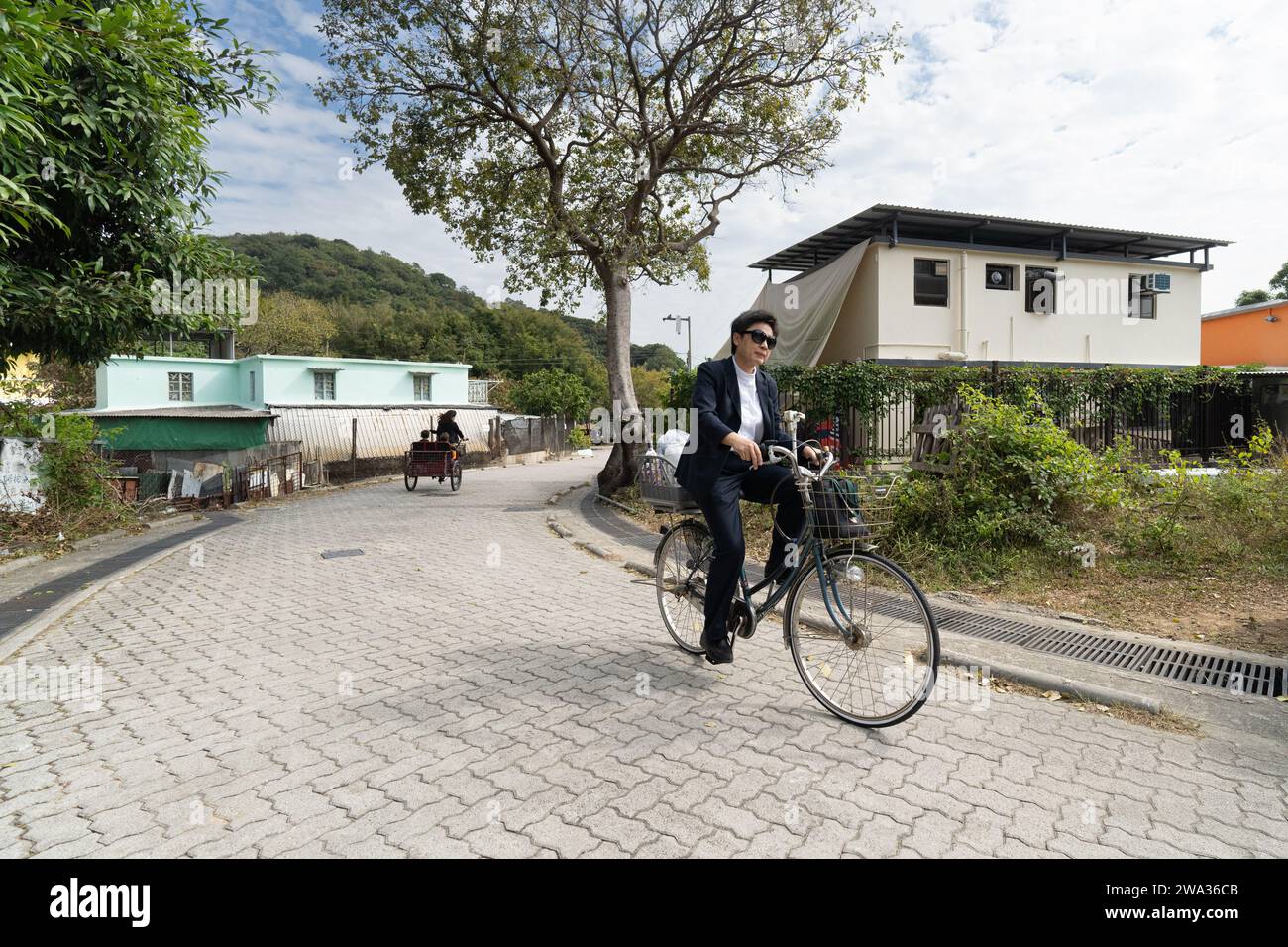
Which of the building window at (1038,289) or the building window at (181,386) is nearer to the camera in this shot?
the building window at (1038,289)

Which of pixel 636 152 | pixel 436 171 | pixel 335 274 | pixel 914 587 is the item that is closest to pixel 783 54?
pixel 636 152

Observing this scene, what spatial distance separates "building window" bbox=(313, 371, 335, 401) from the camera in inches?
1351

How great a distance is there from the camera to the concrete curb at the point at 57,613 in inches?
194

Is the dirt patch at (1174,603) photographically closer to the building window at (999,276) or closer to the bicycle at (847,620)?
the bicycle at (847,620)

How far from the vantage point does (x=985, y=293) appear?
1873 centimetres

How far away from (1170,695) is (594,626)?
3.51 metres

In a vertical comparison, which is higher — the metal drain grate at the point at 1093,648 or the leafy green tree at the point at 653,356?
the leafy green tree at the point at 653,356

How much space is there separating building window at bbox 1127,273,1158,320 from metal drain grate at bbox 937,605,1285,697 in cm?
1998

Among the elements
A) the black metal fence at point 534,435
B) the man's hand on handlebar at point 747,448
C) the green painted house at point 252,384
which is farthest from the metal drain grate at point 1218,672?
the green painted house at point 252,384

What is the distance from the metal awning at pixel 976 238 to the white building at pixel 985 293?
5 centimetres

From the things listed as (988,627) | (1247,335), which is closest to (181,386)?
(988,627)

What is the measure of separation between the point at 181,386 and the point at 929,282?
1374 inches

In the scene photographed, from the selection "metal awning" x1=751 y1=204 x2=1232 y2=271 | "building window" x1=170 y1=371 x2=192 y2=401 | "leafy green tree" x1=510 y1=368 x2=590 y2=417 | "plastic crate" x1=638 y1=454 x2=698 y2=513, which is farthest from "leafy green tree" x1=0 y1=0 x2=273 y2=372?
"leafy green tree" x1=510 y1=368 x2=590 y2=417
